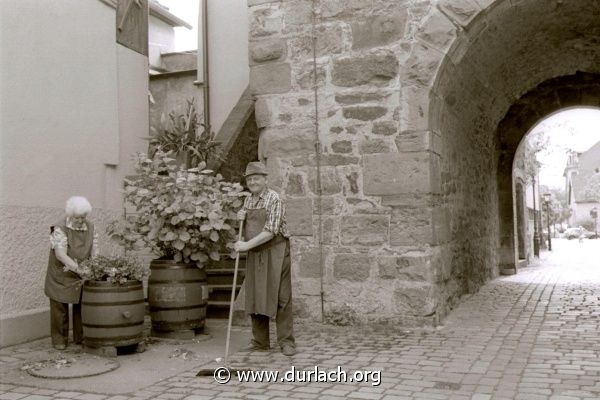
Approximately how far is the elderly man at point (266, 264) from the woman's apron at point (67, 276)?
158 cm

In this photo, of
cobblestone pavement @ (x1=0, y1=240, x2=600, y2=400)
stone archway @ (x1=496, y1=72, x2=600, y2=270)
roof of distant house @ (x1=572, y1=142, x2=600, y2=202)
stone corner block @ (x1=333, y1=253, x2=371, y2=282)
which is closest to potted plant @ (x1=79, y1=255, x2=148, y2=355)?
cobblestone pavement @ (x1=0, y1=240, x2=600, y2=400)

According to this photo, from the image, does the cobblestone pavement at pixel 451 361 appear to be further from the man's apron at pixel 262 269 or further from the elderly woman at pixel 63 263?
the elderly woman at pixel 63 263

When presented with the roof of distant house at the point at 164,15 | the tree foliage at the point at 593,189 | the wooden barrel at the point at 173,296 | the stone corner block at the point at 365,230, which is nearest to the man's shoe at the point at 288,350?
the wooden barrel at the point at 173,296

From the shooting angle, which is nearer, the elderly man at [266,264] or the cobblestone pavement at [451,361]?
the cobblestone pavement at [451,361]

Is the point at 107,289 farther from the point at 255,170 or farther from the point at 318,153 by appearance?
the point at 318,153

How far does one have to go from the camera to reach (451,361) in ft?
16.9

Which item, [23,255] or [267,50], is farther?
[267,50]

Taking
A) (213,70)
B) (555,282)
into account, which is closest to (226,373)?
(555,282)

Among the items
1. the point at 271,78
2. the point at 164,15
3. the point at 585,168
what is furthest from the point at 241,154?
the point at 585,168

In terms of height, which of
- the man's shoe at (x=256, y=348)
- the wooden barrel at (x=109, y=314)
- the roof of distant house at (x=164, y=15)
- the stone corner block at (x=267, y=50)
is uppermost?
the roof of distant house at (x=164, y=15)

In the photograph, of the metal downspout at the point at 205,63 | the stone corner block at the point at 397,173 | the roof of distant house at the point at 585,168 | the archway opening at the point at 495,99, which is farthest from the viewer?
the roof of distant house at the point at 585,168

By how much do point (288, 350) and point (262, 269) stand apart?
713 millimetres

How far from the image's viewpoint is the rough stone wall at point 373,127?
6.59 m

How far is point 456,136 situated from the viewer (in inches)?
323
